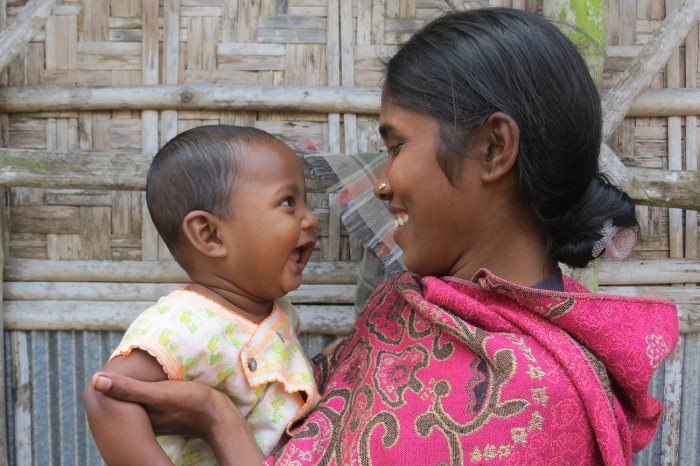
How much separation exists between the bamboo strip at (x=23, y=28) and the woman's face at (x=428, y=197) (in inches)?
61.3

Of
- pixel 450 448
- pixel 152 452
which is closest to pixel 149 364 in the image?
pixel 152 452

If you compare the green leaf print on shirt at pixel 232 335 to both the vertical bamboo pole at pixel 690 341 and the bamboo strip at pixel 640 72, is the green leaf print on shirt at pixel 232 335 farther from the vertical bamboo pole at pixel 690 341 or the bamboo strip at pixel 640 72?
the vertical bamboo pole at pixel 690 341

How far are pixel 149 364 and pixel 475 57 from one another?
90 cm

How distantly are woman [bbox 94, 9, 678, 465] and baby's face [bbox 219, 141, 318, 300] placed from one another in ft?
0.78

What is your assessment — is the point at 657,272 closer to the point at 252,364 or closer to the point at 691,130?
the point at 691,130

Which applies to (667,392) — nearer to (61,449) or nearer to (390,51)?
(390,51)

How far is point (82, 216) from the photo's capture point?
2.70 metres

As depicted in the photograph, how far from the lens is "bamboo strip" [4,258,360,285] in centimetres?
270

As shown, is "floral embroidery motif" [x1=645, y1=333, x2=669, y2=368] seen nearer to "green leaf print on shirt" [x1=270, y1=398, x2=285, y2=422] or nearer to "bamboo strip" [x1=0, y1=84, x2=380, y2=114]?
"green leaf print on shirt" [x1=270, y1=398, x2=285, y2=422]

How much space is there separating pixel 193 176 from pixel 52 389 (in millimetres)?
1621

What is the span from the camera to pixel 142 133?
267 centimetres

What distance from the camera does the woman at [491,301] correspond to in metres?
1.26

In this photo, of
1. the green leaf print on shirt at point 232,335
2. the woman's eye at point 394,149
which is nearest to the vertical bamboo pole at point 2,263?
the green leaf print on shirt at point 232,335

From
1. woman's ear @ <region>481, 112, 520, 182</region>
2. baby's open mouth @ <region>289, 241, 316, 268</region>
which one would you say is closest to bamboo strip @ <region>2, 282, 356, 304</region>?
baby's open mouth @ <region>289, 241, 316, 268</region>
